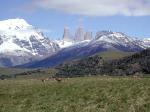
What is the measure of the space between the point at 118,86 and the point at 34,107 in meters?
10.7

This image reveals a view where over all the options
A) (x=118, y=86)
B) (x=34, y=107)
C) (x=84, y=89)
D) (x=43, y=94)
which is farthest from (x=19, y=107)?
(x=118, y=86)

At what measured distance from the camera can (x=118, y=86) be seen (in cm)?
4409

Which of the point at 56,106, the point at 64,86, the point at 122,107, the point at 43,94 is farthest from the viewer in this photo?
the point at 64,86

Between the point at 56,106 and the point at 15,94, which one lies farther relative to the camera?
the point at 15,94

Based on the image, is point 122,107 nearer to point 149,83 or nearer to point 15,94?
point 149,83

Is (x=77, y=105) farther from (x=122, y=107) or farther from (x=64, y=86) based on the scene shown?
(x=64, y=86)

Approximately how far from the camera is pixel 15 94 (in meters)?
45.1

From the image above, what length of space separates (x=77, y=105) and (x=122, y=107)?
4421 millimetres

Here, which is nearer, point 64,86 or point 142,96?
point 142,96

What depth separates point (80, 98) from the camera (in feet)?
130

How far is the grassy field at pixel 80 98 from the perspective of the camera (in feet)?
117

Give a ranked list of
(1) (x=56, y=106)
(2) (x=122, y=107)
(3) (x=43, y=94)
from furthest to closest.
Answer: (3) (x=43, y=94) < (1) (x=56, y=106) < (2) (x=122, y=107)

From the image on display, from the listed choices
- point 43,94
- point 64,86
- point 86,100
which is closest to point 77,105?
point 86,100

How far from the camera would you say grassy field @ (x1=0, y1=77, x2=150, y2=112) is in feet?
117
